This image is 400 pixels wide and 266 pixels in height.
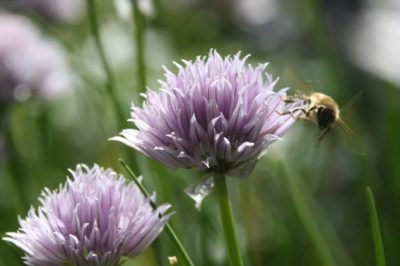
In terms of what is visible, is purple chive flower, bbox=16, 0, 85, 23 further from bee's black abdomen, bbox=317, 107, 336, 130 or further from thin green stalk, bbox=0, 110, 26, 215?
bee's black abdomen, bbox=317, 107, 336, 130

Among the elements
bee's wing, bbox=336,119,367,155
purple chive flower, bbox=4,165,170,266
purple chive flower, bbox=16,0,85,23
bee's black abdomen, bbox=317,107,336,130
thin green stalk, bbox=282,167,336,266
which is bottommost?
thin green stalk, bbox=282,167,336,266

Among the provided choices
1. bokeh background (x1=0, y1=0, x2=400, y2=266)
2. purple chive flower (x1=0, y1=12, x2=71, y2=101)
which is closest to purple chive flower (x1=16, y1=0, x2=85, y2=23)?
bokeh background (x1=0, y1=0, x2=400, y2=266)

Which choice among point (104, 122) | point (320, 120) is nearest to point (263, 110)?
point (320, 120)

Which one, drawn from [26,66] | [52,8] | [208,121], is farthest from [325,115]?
[52,8]

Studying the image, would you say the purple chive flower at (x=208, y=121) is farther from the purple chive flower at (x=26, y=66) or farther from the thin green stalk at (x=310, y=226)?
the purple chive flower at (x=26, y=66)

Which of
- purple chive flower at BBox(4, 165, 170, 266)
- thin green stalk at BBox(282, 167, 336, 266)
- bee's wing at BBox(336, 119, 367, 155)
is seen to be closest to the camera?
purple chive flower at BBox(4, 165, 170, 266)

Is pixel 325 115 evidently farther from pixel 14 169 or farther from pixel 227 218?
pixel 14 169

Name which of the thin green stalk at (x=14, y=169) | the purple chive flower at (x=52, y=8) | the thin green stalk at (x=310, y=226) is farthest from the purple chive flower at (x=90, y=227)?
the purple chive flower at (x=52, y=8)
